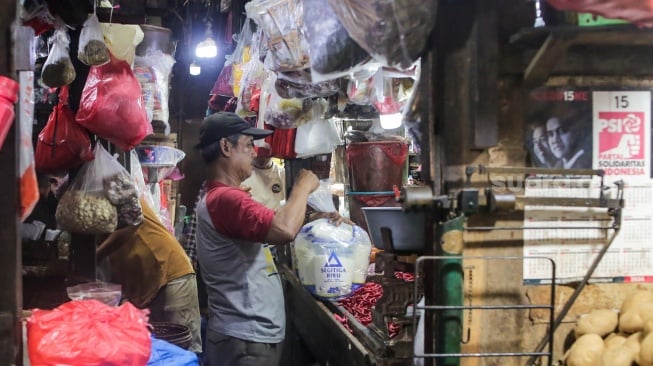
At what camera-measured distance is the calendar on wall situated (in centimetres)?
253

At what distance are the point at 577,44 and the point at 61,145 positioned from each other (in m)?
3.18

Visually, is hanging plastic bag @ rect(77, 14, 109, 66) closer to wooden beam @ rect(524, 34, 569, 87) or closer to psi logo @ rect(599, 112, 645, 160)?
wooden beam @ rect(524, 34, 569, 87)

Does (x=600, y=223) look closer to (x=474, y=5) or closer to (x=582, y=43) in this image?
(x=582, y=43)

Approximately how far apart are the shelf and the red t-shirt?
1.84 m

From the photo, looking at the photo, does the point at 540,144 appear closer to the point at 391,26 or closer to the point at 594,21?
the point at 594,21

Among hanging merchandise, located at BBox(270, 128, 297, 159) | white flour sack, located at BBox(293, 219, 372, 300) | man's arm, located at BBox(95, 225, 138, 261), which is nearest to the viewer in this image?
white flour sack, located at BBox(293, 219, 372, 300)

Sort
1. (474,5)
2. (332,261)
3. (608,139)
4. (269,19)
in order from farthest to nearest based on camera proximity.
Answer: (332,261) → (269,19) → (608,139) → (474,5)

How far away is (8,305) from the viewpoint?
2203 millimetres

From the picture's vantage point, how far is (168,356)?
8.91ft

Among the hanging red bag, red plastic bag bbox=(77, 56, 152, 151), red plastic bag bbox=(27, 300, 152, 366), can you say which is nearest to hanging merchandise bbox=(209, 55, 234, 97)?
red plastic bag bbox=(77, 56, 152, 151)

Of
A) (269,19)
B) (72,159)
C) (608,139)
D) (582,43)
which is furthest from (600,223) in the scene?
(72,159)

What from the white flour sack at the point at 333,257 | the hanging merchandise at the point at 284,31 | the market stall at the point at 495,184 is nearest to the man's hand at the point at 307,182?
the hanging merchandise at the point at 284,31

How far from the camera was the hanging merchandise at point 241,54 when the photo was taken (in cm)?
584

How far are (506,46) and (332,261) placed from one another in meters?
2.61
